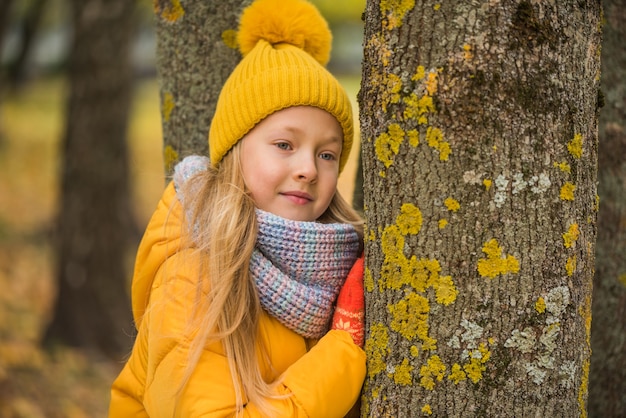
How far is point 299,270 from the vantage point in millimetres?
2266

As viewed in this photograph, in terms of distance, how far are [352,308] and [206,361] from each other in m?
0.47

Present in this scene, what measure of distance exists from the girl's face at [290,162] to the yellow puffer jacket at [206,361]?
0.30 meters

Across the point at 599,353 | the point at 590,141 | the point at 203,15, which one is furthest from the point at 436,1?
the point at 599,353

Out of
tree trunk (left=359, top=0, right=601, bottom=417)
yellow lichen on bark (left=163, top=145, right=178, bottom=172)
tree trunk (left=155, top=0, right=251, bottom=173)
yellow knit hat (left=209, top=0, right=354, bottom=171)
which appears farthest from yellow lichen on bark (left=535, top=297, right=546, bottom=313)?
yellow lichen on bark (left=163, top=145, right=178, bottom=172)

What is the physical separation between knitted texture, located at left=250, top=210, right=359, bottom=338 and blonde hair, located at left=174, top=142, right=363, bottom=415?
0.04 meters

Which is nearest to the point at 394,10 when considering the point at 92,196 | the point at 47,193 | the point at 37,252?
the point at 92,196

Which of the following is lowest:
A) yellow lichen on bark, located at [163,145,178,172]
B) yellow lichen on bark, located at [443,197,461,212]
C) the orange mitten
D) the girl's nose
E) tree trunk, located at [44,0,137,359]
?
tree trunk, located at [44,0,137,359]

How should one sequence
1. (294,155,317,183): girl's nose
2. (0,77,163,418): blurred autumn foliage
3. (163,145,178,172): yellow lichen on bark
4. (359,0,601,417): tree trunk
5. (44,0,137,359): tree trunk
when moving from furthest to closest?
(44,0,137,359): tree trunk < (0,77,163,418): blurred autumn foliage < (163,145,178,172): yellow lichen on bark < (294,155,317,183): girl's nose < (359,0,601,417): tree trunk

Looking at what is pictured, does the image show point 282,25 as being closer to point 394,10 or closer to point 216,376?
point 394,10

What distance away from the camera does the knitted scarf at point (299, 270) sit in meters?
2.21

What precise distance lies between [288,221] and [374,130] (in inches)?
20.0

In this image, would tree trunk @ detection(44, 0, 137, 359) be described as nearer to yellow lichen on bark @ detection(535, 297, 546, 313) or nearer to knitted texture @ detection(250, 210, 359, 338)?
knitted texture @ detection(250, 210, 359, 338)

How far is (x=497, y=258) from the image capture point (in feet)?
5.84

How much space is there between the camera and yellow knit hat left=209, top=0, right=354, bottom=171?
2.36m
